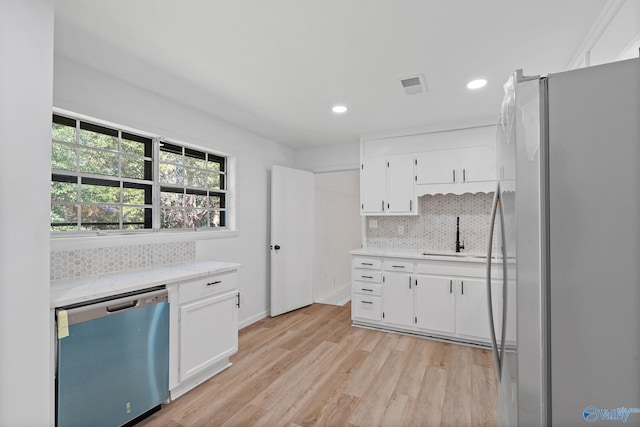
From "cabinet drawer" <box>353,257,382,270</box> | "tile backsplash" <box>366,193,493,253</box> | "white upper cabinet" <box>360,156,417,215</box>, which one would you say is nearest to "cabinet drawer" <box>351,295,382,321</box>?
"cabinet drawer" <box>353,257,382,270</box>

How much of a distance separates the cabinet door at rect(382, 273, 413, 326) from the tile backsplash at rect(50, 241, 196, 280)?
217cm

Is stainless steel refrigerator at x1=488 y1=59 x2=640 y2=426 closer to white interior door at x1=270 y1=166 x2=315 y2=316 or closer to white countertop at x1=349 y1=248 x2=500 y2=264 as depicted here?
white countertop at x1=349 y1=248 x2=500 y2=264

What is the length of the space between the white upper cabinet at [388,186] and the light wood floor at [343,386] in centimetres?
152

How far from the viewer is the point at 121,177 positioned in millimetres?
2461

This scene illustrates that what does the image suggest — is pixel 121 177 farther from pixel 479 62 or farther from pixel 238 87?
pixel 479 62

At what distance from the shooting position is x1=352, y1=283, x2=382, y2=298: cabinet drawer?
11.6 feet

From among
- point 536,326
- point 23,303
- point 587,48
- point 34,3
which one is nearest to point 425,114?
point 587,48

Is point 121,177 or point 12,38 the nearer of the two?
point 12,38

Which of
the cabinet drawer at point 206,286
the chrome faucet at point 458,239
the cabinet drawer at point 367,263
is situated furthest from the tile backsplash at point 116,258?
the chrome faucet at point 458,239

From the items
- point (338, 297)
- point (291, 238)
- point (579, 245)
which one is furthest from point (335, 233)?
point (579, 245)

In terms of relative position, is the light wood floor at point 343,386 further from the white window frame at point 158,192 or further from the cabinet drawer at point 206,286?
the white window frame at point 158,192

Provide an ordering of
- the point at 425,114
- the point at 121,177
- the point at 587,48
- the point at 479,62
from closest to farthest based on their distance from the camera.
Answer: the point at 587,48, the point at 479,62, the point at 121,177, the point at 425,114

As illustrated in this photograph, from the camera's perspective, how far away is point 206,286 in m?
2.37

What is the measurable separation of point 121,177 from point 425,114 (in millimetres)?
2978
